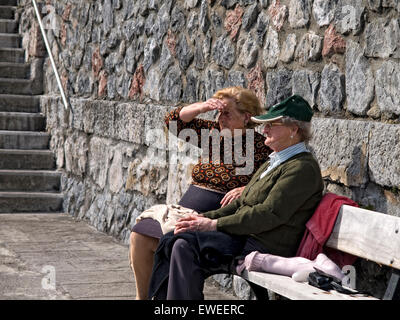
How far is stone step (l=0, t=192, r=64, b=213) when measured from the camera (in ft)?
24.9

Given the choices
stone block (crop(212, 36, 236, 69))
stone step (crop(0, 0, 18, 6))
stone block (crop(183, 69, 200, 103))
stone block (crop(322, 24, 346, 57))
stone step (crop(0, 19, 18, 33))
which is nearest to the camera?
stone block (crop(322, 24, 346, 57))

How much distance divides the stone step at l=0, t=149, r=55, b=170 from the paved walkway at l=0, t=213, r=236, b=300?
0.97m

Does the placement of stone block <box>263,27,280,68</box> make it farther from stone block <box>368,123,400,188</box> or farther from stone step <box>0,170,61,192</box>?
stone step <box>0,170,61,192</box>

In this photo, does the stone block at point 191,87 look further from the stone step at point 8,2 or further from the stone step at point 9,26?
the stone step at point 8,2

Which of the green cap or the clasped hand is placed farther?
the clasped hand

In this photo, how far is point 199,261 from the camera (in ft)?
11.0

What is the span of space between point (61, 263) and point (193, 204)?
1606 millimetres

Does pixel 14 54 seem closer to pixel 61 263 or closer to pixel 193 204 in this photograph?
pixel 61 263

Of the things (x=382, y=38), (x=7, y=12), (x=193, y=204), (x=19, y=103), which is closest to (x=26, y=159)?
(x=19, y=103)

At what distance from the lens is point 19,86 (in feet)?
29.9

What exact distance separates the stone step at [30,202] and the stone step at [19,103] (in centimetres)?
141

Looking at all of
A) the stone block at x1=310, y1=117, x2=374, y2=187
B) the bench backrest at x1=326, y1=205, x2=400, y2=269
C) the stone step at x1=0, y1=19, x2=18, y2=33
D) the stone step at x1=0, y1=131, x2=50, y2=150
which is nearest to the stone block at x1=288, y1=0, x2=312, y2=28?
the stone block at x1=310, y1=117, x2=374, y2=187
